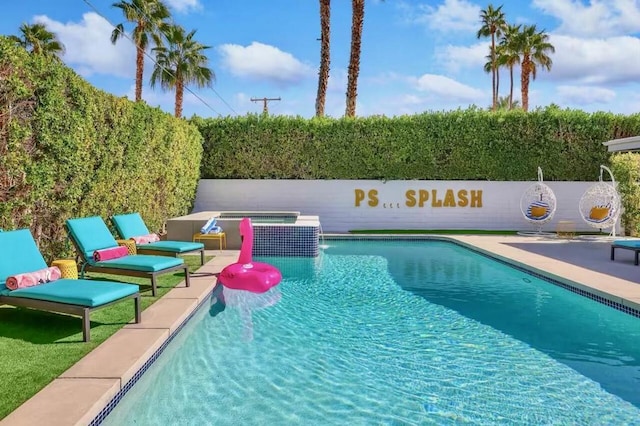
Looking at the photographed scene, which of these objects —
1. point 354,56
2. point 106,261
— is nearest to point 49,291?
point 106,261

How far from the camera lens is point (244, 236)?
7887 mm

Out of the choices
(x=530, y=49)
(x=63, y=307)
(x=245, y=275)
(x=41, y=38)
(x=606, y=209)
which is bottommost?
(x=245, y=275)

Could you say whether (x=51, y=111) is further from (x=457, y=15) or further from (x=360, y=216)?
(x=457, y=15)

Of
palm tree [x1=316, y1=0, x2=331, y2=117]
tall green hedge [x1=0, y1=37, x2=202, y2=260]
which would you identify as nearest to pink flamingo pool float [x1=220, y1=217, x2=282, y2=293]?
tall green hedge [x1=0, y1=37, x2=202, y2=260]

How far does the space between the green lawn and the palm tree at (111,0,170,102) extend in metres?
21.7

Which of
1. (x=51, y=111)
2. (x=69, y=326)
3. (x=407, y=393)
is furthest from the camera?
(x=51, y=111)

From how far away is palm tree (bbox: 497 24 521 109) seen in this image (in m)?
35.3

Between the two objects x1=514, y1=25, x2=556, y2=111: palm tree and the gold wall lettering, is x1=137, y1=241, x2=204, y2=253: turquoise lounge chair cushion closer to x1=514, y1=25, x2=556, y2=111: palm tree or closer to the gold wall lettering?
the gold wall lettering

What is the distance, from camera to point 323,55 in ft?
62.0

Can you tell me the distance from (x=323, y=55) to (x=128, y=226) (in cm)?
1243

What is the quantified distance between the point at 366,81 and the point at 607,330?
14.6 meters

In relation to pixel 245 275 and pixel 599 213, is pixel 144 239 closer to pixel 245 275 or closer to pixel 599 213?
pixel 245 275

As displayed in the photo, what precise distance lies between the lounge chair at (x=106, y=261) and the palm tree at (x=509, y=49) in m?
34.1

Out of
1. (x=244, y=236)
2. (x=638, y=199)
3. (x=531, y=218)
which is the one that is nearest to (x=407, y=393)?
(x=244, y=236)
